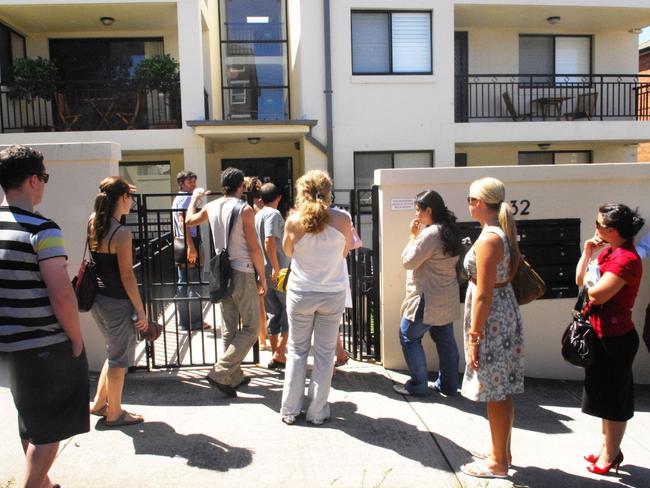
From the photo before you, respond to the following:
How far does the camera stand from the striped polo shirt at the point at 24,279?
285 centimetres

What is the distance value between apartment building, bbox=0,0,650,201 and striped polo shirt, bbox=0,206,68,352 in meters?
8.48

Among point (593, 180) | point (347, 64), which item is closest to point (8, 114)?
point (347, 64)

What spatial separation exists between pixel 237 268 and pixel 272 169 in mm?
9647

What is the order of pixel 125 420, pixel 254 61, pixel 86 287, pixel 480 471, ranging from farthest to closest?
pixel 254 61 → pixel 125 420 → pixel 86 287 → pixel 480 471

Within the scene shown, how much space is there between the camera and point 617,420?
3701 mm

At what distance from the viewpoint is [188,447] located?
4.02 metres

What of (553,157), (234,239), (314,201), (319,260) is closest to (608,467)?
(319,260)

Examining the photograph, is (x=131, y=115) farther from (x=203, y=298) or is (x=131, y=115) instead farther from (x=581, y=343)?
(x=581, y=343)

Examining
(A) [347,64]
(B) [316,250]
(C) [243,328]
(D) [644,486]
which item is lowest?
(D) [644,486]

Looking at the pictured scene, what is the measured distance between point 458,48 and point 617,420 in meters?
12.1

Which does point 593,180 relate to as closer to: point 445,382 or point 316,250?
point 445,382

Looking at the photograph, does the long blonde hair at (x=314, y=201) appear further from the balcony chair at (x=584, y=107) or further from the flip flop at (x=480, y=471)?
the balcony chair at (x=584, y=107)

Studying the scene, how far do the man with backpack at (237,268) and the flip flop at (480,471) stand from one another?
2030 mm

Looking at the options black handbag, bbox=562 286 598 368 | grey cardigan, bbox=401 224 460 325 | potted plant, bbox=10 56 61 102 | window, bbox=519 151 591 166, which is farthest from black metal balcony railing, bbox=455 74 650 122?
black handbag, bbox=562 286 598 368
